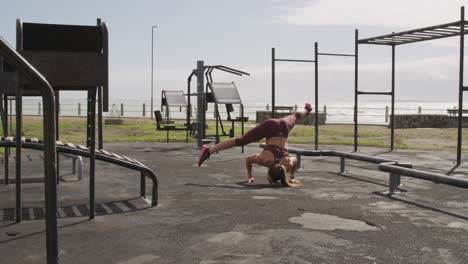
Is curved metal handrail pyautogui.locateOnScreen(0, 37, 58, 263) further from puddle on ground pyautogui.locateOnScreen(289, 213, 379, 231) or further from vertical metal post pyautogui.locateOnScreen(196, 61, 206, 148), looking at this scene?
vertical metal post pyautogui.locateOnScreen(196, 61, 206, 148)

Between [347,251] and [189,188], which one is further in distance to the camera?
[189,188]

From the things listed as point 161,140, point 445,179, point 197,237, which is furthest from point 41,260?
point 161,140

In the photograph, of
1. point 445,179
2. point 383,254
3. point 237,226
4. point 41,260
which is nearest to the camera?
point 41,260

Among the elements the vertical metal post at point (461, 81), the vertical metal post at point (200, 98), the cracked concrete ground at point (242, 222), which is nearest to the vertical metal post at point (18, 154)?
the cracked concrete ground at point (242, 222)

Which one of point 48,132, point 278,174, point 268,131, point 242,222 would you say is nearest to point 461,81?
point 268,131

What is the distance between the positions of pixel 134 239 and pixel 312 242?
4.92 feet

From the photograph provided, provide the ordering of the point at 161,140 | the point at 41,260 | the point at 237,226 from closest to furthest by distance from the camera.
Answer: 1. the point at 41,260
2. the point at 237,226
3. the point at 161,140

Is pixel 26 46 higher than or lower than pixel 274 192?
higher

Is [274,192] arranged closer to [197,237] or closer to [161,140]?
[197,237]

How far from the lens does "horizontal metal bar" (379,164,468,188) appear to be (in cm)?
624

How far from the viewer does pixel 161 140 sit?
1698 centimetres

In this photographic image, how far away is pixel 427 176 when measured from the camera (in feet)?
22.1

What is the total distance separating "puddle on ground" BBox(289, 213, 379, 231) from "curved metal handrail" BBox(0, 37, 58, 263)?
295 centimetres

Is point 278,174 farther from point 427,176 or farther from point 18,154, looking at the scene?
point 18,154
